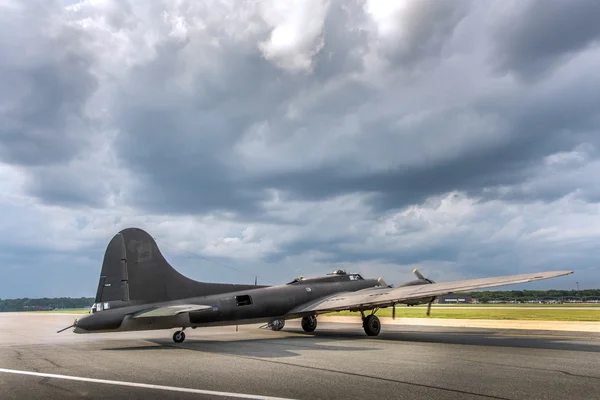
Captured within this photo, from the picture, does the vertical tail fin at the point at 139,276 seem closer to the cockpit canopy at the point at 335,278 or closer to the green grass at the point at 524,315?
the cockpit canopy at the point at 335,278

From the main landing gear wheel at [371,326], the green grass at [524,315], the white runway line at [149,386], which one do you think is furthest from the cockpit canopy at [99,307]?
the green grass at [524,315]

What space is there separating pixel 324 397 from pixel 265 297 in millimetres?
16245

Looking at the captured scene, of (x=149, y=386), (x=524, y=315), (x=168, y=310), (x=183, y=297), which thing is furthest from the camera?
(x=524, y=315)

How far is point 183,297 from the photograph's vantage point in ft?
76.4

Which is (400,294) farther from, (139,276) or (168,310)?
(139,276)

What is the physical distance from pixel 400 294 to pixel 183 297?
39.7 ft

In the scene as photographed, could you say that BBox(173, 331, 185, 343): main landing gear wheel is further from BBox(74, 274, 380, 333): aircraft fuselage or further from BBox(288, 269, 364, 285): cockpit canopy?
BBox(288, 269, 364, 285): cockpit canopy

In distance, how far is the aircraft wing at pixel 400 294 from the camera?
71.5ft

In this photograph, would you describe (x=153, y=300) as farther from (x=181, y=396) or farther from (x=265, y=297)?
(x=181, y=396)

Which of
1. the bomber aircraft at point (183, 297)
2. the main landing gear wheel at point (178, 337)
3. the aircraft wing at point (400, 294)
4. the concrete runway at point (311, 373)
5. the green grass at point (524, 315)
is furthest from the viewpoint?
the green grass at point (524, 315)

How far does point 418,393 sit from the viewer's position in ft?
32.1

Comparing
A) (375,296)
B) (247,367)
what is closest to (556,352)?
(375,296)

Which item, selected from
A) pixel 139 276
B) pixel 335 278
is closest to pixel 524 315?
pixel 335 278

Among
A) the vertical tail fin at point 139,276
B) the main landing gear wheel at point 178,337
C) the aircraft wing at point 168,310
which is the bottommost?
the main landing gear wheel at point 178,337
